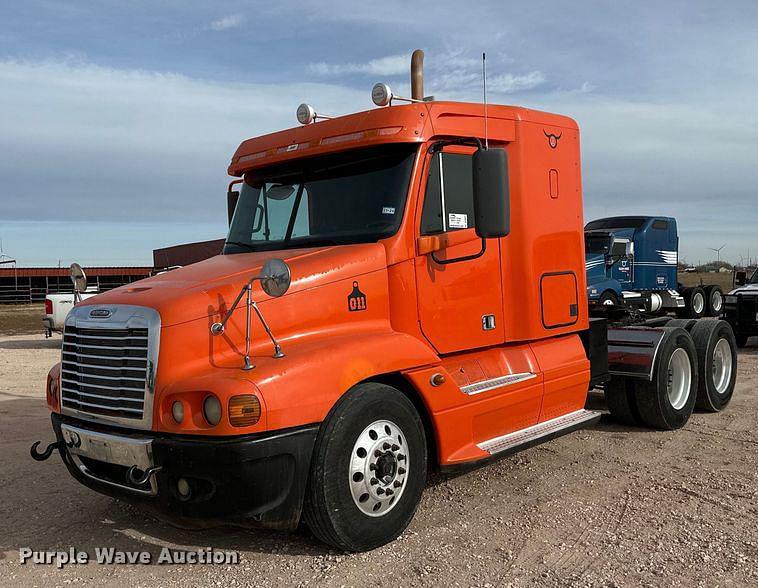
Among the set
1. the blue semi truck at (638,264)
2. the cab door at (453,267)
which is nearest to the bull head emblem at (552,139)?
the cab door at (453,267)

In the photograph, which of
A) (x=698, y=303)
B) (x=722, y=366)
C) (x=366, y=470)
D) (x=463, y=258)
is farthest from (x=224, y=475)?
(x=698, y=303)

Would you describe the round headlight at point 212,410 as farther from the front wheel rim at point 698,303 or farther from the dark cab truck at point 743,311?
the front wheel rim at point 698,303

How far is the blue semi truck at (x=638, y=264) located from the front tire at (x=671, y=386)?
10.8 m

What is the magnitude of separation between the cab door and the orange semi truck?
0.02m

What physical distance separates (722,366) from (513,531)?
5.13m

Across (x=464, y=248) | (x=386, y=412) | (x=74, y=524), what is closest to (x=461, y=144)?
(x=464, y=248)

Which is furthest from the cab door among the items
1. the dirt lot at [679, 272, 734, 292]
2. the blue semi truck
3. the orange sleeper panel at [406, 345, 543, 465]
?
the dirt lot at [679, 272, 734, 292]

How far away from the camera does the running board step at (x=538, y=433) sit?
514 centimetres

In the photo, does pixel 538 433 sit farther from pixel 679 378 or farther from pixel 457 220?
pixel 679 378

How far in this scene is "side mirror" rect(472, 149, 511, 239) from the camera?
4738 millimetres

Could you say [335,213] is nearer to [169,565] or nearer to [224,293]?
[224,293]

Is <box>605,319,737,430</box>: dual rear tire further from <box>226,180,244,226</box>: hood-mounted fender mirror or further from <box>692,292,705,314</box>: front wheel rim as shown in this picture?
<box>692,292,705,314</box>: front wheel rim

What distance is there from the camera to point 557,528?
4703 mm

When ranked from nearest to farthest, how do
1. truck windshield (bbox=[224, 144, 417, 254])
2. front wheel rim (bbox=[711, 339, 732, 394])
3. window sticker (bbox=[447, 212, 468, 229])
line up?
truck windshield (bbox=[224, 144, 417, 254])
window sticker (bbox=[447, 212, 468, 229])
front wheel rim (bbox=[711, 339, 732, 394])
